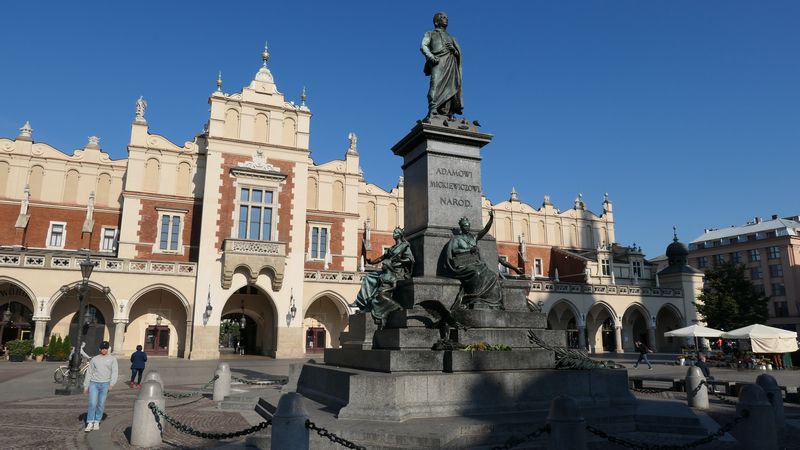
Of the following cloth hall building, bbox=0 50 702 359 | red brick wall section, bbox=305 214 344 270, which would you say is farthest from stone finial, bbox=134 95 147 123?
red brick wall section, bbox=305 214 344 270

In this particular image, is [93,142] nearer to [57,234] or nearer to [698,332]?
[57,234]

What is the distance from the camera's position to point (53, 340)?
25922 millimetres

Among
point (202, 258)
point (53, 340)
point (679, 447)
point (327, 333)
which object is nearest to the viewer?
point (679, 447)

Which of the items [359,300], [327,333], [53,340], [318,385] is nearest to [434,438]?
[318,385]

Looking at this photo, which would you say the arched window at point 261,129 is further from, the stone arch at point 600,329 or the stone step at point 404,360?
the stone step at point 404,360

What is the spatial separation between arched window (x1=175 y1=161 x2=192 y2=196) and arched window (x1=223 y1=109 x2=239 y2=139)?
4283 mm

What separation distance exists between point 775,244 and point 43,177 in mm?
73128

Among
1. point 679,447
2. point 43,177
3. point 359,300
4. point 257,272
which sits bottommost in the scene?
point 679,447

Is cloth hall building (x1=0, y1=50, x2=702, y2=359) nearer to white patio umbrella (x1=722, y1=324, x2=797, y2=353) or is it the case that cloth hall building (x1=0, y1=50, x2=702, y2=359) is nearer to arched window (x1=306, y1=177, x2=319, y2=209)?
arched window (x1=306, y1=177, x2=319, y2=209)

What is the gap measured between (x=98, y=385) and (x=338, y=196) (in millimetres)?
28220

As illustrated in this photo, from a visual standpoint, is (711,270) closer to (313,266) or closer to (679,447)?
(313,266)

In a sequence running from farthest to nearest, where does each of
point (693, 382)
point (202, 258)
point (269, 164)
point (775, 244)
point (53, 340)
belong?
point (775, 244) → point (269, 164) → point (202, 258) → point (53, 340) → point (693, 382)

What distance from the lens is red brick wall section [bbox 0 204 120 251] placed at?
1224 inches

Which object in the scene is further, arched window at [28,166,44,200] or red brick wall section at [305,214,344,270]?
red brick wall section at [305,214,344,270]
